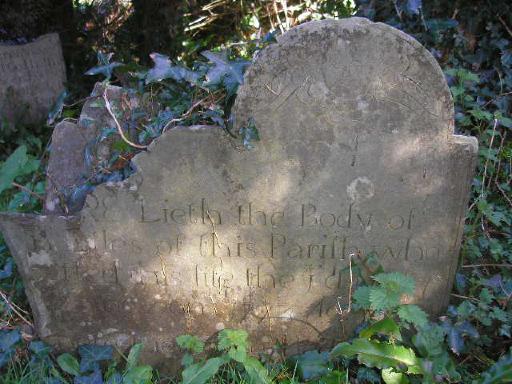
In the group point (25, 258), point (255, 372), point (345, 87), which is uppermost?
point (345, 87)

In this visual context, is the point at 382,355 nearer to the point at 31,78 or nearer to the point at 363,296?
the point at 363,296

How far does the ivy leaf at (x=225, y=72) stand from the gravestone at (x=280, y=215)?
12 cm

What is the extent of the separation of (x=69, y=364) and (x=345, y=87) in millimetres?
1842

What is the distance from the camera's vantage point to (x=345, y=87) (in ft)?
6.87

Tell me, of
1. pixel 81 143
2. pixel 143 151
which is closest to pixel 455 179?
pixel 143 151

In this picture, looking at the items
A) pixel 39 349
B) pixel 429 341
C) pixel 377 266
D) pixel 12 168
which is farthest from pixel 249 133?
pixel 39 349

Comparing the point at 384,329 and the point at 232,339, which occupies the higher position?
the point at 384,329

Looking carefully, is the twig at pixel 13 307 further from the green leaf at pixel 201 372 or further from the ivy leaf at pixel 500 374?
the ivy leaf at pixel 500 374

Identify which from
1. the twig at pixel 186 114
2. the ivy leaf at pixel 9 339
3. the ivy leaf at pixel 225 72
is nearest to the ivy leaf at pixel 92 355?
the ivy leaf at pixel 9 339

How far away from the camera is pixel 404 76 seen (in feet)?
6.76

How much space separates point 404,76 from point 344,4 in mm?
3637

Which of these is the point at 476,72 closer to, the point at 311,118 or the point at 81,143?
the point at 311,118

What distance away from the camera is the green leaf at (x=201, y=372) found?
2.19 metres

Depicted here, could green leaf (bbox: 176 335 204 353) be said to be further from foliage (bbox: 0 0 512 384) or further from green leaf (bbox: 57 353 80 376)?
green leaf (bbox: 57 353 80 376)
